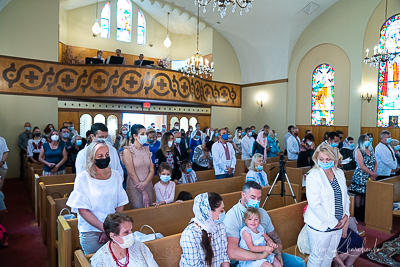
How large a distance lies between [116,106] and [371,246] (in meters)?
10.4

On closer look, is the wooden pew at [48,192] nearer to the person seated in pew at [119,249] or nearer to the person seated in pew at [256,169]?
the person seated in pew at [119,249]

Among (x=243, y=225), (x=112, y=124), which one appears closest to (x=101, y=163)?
(x=243, y=225)

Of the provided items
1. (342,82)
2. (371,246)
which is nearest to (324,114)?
(342,82)

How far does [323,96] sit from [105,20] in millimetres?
10907

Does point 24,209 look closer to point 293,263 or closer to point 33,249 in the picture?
point 33,249

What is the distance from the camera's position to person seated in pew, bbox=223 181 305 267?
245 centimetres

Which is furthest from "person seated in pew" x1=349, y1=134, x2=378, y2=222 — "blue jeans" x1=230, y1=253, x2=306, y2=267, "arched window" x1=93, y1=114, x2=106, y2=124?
"arched window" x1=93, y1=114, x2=106, y2=124

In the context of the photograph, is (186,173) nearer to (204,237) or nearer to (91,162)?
(91,162)

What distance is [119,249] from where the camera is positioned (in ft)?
6.73

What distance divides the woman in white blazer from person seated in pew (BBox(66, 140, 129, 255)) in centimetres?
204

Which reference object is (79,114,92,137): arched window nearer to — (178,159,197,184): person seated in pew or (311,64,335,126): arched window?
(178,159,197,184): person seated in pew

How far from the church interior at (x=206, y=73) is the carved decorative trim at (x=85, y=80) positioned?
38 millimetres

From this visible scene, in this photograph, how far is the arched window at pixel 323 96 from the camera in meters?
11.8

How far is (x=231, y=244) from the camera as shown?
2.49 metres
